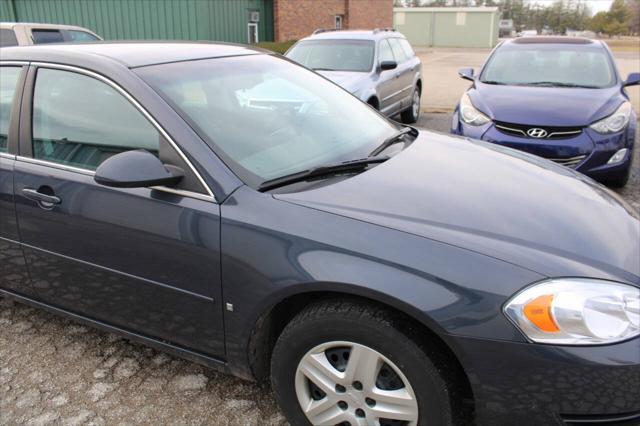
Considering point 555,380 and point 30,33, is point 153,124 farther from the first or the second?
point 30,33

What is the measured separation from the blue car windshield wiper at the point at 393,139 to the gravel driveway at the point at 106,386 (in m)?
1.30

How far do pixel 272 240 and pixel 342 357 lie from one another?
507 millimetres

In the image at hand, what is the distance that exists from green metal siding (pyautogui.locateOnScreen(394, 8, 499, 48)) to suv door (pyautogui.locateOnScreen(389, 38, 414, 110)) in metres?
38.1

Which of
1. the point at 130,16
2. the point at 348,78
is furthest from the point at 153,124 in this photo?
the point at 130,16

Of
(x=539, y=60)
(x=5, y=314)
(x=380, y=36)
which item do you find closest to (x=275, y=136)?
(x=5, y=314)

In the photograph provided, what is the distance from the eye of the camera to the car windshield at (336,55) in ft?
25.7

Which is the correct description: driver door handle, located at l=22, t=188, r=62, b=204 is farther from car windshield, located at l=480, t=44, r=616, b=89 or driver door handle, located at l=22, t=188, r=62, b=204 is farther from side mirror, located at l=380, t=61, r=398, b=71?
side mirror, located at l=380, t=61, r=398, b=71

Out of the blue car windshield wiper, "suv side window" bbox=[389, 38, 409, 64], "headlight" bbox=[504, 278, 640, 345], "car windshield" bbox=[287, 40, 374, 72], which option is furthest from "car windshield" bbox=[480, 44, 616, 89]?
"headlight" bbox=[504, 278, 640, 345]

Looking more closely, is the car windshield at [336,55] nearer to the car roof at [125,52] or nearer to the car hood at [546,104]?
the car hood at [546,104]

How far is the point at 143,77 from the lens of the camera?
8.03 feet

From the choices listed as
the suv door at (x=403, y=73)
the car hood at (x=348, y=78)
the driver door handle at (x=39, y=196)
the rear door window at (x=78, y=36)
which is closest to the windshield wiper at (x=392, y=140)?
the driver door handle at (x=39, y=196)

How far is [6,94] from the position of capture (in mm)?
2900

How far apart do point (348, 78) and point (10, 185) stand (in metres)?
5.26

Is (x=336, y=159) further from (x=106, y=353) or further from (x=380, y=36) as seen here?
(x=380, y=36)
